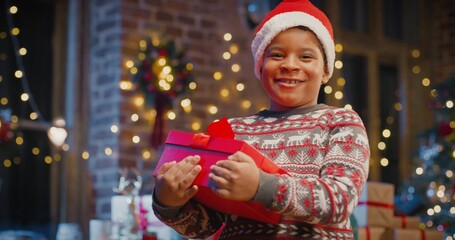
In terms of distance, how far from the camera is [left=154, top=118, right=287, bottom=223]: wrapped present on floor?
4.70 ft

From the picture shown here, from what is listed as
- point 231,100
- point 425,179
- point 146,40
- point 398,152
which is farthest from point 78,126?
point 398,152

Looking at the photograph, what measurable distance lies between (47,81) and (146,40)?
0.54 meters

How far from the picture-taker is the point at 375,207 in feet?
11.2

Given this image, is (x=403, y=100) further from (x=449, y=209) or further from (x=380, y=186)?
(x=380, y=186)

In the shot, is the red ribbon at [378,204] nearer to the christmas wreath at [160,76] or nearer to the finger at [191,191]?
the christmas wreath at [160,76]

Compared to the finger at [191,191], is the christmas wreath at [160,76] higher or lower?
higher

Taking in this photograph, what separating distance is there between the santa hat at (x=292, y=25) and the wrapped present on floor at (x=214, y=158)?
9.3 inches

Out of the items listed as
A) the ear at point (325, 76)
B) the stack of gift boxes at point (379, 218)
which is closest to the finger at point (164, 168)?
the ear at point (325, 76)

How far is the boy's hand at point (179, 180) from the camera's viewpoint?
4.71ft

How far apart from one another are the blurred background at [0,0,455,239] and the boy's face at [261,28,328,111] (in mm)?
2479

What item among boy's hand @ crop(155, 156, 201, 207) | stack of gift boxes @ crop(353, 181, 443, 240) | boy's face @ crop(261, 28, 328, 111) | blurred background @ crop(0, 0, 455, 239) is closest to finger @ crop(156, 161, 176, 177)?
boy's hand @ crop(155, 156, 201, 207)

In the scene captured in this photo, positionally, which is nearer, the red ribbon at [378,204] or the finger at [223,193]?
the finger at [223,193]

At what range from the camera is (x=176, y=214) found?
5.06ft

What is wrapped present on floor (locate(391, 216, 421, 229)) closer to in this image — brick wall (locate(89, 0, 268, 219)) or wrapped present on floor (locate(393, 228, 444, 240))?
wrapped present on floor (locate(393, 228, 444, 240))
